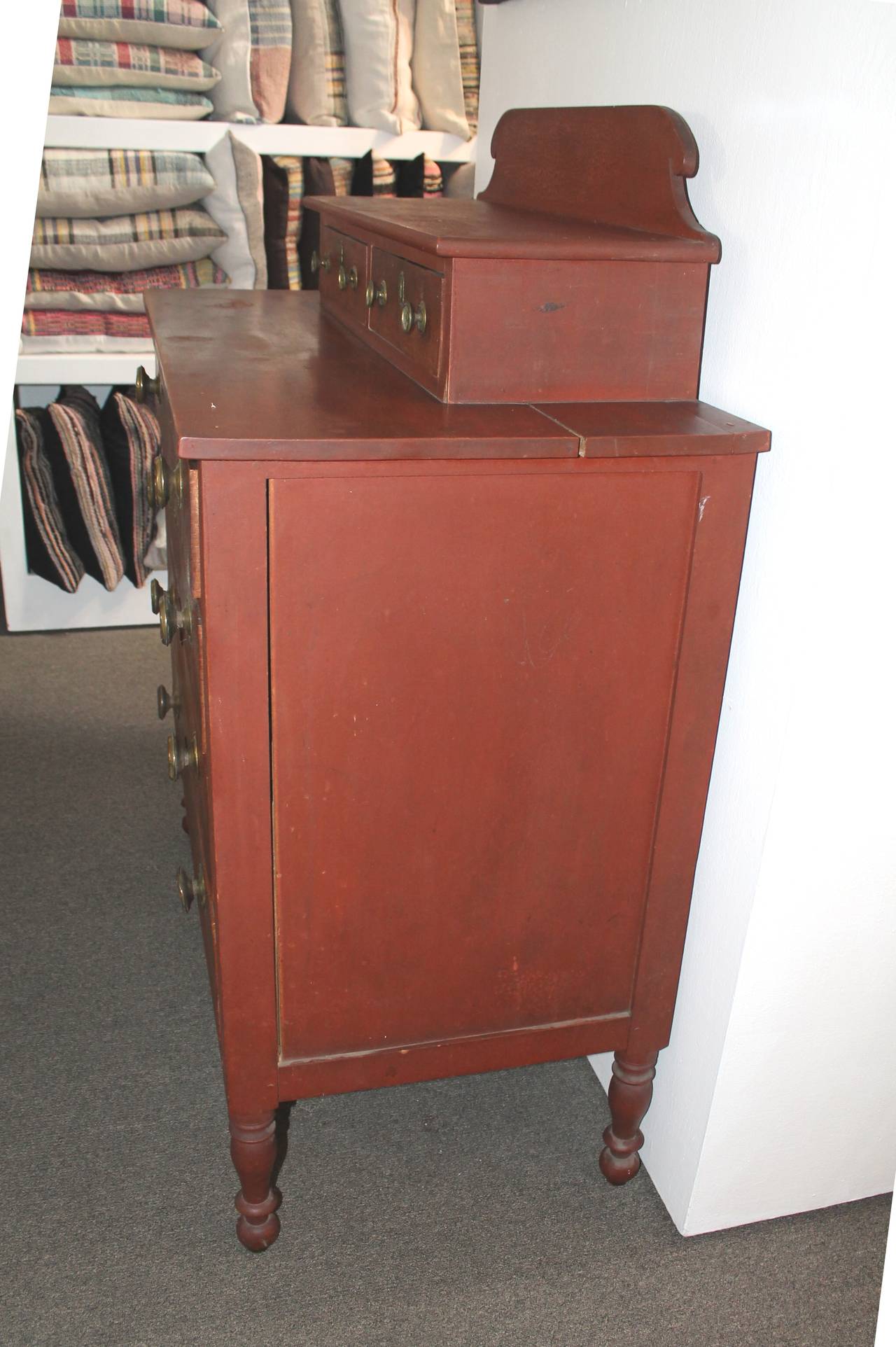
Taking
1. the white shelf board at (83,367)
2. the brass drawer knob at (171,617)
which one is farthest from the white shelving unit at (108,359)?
the brass drawer knob at (171,617)

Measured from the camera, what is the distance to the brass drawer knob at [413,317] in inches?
46.9

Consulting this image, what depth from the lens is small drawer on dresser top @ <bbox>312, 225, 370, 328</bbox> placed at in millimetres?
1485

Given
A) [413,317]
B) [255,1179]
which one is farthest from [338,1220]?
[413,317]

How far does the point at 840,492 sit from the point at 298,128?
2.41 m

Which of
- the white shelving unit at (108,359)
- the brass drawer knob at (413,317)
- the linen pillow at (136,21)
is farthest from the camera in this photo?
the white shelving unit at (108,359)

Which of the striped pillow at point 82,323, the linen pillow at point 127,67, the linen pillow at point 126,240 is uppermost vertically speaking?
the linen pillow at point 127,67

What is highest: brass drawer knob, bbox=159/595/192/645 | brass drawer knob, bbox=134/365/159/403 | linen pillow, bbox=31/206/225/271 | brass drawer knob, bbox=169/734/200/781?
linen pillow, bbox=31/206/225/271

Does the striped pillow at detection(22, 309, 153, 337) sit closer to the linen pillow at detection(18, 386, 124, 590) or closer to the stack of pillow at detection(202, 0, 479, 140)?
the linen pillow at detection(18, 386, 124, 590)

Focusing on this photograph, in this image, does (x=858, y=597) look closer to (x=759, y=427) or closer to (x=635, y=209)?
(x=759, y=427)

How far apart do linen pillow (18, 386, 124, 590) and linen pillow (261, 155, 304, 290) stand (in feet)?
2.05

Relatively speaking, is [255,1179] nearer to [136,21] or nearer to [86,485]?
[86,485]

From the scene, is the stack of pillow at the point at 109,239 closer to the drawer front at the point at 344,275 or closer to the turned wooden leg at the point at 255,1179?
the drawer front at the point at 344,275

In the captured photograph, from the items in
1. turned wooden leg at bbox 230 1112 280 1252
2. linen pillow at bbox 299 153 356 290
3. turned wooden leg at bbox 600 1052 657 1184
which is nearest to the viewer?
turned wooden leg at bbox 230 1112 280 1252

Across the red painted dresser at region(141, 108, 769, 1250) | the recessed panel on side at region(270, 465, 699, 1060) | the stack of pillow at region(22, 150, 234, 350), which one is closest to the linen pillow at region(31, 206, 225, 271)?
the stack of pillow at region(22, 150, 234, 350)
